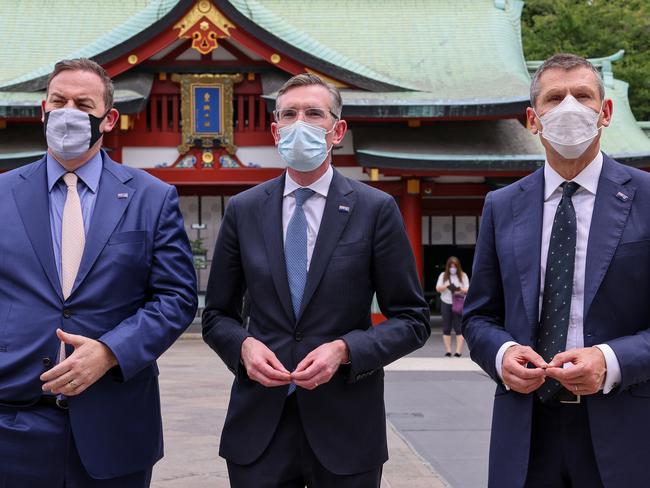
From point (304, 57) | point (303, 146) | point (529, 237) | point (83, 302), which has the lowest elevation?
point (83, 302)

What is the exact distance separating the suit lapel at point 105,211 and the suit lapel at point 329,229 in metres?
0.67

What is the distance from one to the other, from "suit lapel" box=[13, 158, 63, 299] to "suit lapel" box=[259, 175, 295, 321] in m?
0.70

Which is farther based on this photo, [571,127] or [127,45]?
[127,45]

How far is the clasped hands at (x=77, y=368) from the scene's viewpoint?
9.61 ft

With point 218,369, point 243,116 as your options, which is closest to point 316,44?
point 243,116

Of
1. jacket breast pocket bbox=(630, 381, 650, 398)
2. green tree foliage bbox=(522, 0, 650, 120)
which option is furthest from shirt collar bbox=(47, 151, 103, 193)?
green tree foliage bbox=(522, 0, 650, 120)

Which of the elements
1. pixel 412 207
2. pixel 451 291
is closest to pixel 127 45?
pixel 412 207

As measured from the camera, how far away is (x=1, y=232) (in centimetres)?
318

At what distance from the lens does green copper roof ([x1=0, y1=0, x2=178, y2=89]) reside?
20.2 m

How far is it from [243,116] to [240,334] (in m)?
15.2

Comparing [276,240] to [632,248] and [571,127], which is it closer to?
[571,127]

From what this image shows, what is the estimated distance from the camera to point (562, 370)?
276 centimetres

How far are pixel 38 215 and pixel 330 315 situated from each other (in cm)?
103

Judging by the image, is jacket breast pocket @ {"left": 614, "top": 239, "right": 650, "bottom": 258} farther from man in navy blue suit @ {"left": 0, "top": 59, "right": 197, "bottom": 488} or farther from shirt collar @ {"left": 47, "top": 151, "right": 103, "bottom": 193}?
shirt collar @ {"left": 47, "top": 151, "right": 103, "bottom": 193}
